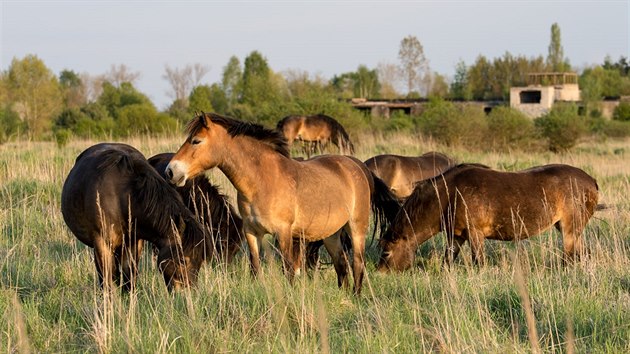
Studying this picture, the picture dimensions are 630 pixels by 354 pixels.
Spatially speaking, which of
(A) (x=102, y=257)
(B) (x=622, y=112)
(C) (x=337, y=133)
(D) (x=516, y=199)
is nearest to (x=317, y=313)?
(A) (x=102, y=257)

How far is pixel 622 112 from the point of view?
163 feet

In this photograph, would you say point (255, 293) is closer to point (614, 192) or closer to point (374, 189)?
point (374, 189)

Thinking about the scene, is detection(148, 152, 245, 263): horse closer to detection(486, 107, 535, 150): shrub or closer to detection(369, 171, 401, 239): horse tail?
detection(369, 171, 401, 239): horse tail

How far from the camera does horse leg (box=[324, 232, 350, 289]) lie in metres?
7.41

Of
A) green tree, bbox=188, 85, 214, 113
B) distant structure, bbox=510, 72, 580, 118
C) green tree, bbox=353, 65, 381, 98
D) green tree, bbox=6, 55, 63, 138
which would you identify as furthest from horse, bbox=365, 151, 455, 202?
green tree, bbox=353, 65, 381, 98

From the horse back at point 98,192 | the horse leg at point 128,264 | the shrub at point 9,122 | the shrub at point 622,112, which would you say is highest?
the shrub at point 9,122

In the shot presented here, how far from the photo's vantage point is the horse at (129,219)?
6137 mm

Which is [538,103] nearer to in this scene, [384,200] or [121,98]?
[121,98]

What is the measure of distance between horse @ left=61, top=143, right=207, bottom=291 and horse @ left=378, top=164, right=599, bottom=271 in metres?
2.52

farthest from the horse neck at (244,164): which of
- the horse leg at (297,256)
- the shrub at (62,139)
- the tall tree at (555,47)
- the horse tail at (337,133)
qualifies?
the tall tree at (555,47)

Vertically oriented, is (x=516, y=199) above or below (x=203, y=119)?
below

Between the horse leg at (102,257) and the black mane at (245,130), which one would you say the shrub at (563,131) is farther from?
the horse leg at (102,257)

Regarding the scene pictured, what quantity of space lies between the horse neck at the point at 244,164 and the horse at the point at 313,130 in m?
15.5

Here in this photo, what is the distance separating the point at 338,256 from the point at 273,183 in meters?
1.29
